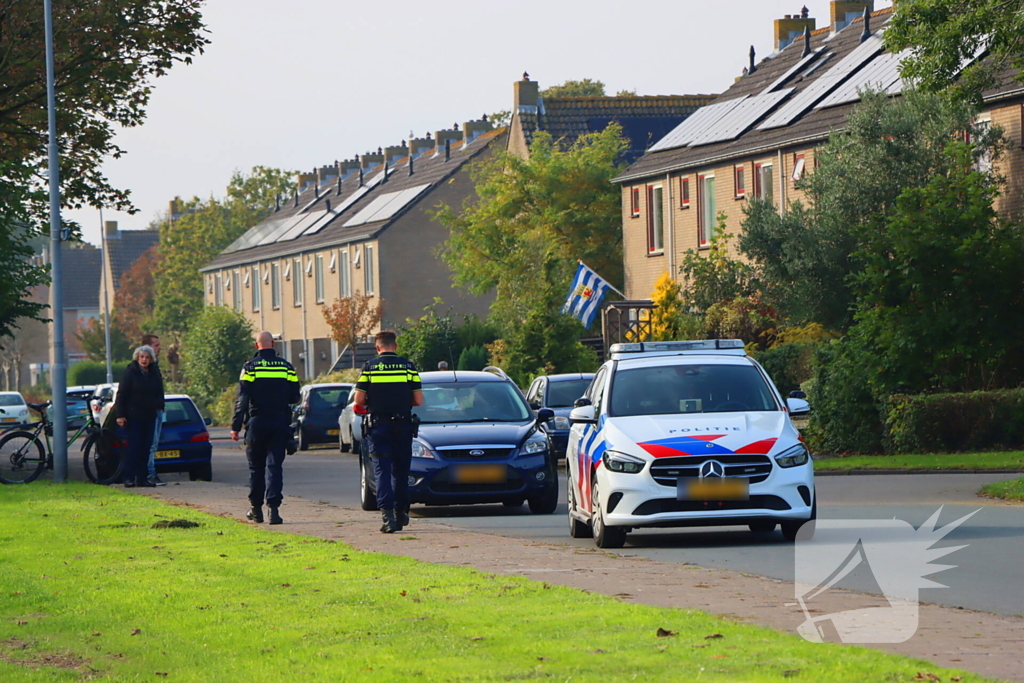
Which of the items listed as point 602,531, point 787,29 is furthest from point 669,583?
point 787,29

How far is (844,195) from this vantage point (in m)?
34.4

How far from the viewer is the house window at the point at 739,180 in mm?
42781

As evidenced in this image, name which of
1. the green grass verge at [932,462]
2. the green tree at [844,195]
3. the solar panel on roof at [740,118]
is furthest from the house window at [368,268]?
the green grass verge at [932,462]

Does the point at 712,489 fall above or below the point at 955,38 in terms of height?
below

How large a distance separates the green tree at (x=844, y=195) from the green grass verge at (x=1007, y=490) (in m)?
15.0

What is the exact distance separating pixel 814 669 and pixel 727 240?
119 feet

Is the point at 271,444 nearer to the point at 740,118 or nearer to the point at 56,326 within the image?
the point at 56,326

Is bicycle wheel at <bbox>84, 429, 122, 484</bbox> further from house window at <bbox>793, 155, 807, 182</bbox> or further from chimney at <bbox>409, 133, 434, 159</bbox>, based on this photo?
chimney at <bbox>409, 133, 434, 159</bbox>

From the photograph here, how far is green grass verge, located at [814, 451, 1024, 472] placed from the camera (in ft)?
73.2

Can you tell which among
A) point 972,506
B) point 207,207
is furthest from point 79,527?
point 207,207

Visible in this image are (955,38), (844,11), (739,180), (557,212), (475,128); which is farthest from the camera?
(475,128)

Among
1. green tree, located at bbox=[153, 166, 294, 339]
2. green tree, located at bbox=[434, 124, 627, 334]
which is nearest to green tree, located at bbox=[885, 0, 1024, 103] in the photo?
green tree, located at bbox=[434, 124, 627, 334]

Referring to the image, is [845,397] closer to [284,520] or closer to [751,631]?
[284,520]

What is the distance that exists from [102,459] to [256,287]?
61903 mm
